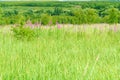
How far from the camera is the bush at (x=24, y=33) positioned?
27.1 feet

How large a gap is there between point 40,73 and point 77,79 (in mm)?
410

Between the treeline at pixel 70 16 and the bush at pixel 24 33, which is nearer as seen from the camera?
the bush at pixel 24 33

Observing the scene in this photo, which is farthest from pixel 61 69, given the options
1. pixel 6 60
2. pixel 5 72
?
pixel 6 60

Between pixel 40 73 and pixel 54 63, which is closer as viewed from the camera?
pixel 40 73

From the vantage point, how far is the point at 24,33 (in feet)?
28.4

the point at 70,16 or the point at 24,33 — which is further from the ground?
the point at 24,33

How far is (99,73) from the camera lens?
3.67 m

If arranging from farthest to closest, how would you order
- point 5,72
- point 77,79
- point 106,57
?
point 106,57 < point 5,72 < point 77,79

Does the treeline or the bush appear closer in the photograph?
the bush

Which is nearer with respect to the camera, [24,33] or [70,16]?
[24,33]

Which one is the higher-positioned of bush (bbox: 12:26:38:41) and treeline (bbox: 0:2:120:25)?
bush (bbox: 12:26:38:41)

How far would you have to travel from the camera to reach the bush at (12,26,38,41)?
8.26m

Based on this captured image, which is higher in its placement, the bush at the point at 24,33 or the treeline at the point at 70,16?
the bush at the point at 24,33

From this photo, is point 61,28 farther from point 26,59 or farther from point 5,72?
point 5,72
